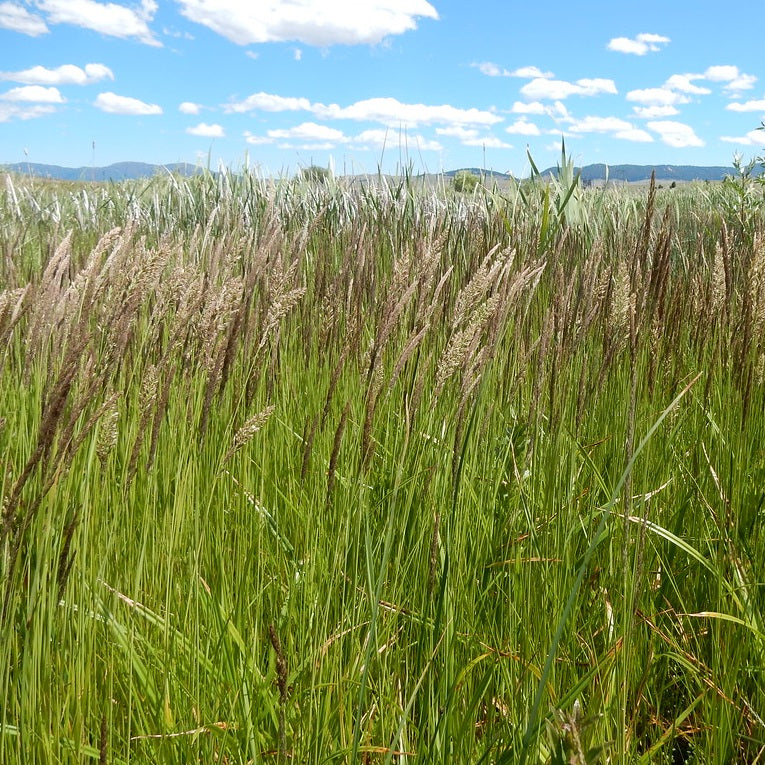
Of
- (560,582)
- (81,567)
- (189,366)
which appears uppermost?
(189,366)

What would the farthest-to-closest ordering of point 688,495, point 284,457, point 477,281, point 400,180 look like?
point 400,180 < point 284,457 < point 688,495 < point 477,281

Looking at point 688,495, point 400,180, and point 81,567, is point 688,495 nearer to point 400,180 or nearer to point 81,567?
point 81,567

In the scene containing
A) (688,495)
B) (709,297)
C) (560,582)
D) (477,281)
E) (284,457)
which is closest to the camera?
(477,281)

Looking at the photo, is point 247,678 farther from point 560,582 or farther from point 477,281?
point 477,281

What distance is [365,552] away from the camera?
1.37 meters

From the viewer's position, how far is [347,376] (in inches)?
80.3

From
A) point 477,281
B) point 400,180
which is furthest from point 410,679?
point 400,180

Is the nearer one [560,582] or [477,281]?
[477,281]

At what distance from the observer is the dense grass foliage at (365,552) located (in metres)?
1.00

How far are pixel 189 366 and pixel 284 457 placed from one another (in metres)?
0.58

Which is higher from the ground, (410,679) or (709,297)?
(709,297)

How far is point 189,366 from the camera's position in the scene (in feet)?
4.69

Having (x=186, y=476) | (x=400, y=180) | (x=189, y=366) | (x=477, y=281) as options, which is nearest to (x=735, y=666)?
(x=477, y=281)

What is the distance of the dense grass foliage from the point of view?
100 centimetres
